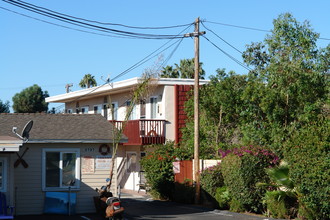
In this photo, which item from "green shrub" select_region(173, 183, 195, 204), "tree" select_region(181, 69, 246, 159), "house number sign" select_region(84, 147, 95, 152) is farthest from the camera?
"tree" select_region(181, 69, 246, 159)

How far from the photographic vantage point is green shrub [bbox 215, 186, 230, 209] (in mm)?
21156

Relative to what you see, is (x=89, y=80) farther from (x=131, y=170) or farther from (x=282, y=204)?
(x=282, y=204)

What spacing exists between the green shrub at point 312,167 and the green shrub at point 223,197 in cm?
426

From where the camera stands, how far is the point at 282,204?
18.3 meters

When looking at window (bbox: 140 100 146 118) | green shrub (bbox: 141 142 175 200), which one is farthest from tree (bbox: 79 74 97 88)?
green shrub (bbox: 141 142 175 200)

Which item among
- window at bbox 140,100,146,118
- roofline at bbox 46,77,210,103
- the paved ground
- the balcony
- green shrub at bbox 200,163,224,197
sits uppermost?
roofline at bbox 46,77,210,103

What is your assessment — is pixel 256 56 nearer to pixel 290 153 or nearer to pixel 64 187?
pixel 290 153

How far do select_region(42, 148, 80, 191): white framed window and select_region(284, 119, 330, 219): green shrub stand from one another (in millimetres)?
7640

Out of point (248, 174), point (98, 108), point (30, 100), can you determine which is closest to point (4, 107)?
point (30, 100)

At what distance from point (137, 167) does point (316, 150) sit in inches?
681

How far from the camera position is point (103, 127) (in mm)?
21547

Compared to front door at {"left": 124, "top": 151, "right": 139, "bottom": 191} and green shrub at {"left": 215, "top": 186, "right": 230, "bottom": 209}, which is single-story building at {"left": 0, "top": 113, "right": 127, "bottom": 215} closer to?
green shrub at {"left": 215, "top": 186, "right": 230, "bottom": 209}

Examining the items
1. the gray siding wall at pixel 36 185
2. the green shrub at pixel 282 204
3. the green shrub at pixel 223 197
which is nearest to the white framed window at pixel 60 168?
the gray siding wall at pixel 36 185

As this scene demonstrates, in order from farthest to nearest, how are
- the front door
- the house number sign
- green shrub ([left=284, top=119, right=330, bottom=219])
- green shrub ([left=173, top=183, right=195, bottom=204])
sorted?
the front door < green shrub ([left=173, top=183, right=195, bottom=204]) < the house number sign < green shrub ([left=284, top=119, right=330, bottom=219])
